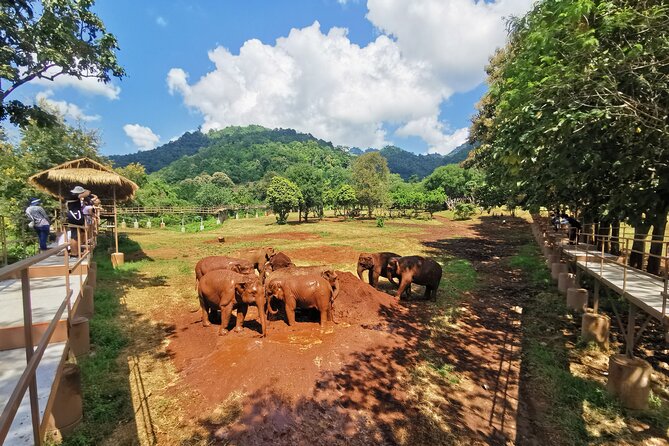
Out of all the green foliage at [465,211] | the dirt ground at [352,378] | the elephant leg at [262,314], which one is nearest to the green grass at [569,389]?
the dirt ground at [352,378]

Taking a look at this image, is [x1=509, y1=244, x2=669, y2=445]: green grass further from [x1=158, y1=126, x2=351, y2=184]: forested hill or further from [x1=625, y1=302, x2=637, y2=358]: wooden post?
[x1=158, y1=126, x2=351, y2=184]: forested hill

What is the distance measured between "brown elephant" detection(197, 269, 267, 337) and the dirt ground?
1.52ft

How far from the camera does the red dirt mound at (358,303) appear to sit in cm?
859

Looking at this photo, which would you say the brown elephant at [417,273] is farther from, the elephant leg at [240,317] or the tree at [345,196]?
the tree at [345,196]

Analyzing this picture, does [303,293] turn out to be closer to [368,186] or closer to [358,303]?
[358,303]

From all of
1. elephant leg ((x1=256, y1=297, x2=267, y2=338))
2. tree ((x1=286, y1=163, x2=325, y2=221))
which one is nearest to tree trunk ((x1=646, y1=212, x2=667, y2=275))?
elephant leg ((x1=256, y1=297, x2=267, y2=338))

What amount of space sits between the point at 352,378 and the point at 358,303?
3105 millimetres

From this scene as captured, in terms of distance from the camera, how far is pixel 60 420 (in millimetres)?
4496

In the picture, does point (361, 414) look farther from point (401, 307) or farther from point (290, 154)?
point (290, 154)

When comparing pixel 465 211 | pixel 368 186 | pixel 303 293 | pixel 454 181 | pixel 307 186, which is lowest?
pixel 303 293

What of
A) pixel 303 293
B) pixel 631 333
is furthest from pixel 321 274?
pixel 631 333

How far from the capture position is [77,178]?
50.6 feet

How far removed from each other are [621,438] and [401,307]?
542 cm

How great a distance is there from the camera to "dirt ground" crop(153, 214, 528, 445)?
486 centimetres
